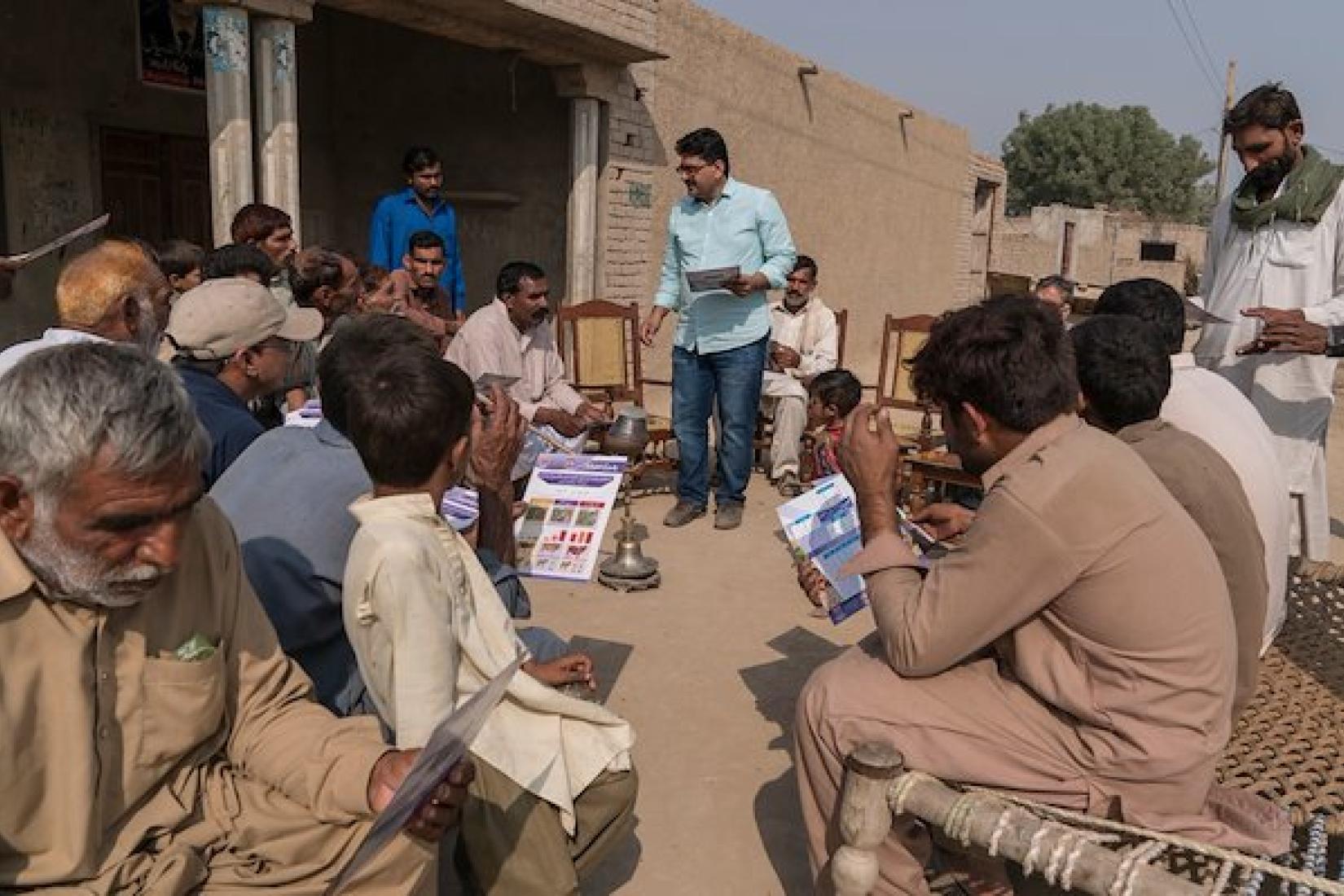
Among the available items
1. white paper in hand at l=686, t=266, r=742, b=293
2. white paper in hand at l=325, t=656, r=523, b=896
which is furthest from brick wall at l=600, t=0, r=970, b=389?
white paper in hand at l=325, t=656, r=523, b=896

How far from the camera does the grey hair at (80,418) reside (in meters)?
1.37

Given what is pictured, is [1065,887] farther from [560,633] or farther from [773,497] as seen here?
[773,497]

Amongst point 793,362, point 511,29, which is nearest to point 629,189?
point 511,29

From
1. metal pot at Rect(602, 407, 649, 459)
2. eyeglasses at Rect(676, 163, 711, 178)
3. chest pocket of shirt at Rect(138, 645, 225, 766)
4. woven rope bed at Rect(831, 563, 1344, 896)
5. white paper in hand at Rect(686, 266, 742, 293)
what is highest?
eyeglasses at Rect(676, 163, 711, 178)

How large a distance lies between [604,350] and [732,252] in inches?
67.6

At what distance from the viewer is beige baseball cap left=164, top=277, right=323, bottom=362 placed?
8.84 ft

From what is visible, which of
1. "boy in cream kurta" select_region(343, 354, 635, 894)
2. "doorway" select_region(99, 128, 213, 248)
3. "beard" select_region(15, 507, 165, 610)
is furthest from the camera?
"doorway" select_region(99, 128, 213, 248)

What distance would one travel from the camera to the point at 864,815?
6.17 ft

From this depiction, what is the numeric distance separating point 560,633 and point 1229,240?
10.4 feet

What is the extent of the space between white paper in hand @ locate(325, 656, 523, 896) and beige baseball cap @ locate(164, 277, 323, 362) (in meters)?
1.69

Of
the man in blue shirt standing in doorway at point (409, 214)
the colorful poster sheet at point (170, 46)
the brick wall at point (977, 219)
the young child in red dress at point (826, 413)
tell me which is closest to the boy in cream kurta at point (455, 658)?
the young child in red dress at point (826, 413)

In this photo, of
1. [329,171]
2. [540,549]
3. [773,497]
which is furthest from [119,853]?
[329,171]

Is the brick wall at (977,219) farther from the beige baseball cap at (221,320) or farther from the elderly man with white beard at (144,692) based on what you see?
the elderly man with white beard at (144,692)

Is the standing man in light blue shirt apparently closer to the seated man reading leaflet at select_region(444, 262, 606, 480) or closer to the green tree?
the seated man reading leaflet at select_region(444, 262, 606, 480)
